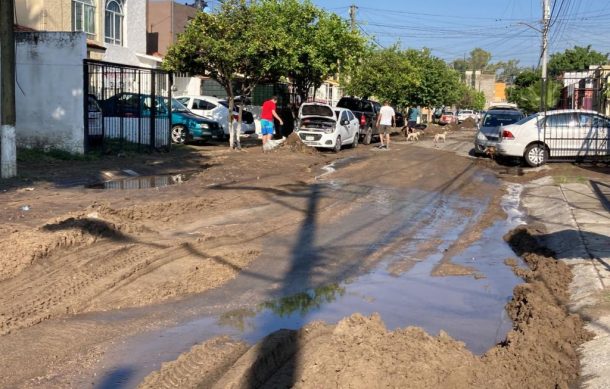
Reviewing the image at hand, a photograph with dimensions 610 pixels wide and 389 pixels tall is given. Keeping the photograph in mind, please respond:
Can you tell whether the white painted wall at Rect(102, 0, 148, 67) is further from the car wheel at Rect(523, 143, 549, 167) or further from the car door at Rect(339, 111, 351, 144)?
the car wheel at Rect(523, 143, 549, 167)

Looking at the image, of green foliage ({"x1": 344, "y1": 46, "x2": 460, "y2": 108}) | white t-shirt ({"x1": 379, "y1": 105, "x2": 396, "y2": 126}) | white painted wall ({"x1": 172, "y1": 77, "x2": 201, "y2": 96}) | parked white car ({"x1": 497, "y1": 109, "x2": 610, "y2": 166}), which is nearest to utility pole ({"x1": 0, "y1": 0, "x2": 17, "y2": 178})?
parked white car ({"x1": 497, "y1": 109, "x2": 610, "y2": 166})

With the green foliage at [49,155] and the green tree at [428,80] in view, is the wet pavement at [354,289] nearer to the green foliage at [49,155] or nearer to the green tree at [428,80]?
the green foliage at [49,155]

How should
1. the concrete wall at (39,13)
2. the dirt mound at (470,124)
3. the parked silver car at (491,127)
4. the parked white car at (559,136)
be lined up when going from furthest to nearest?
the dirt mound at (470,124)
the concrete wall at (39,13)
the parked silver car at (491,127)
the parked white car at (559,136)

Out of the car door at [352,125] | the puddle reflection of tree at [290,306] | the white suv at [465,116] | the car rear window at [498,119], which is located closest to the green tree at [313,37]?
the car door at [352,125]

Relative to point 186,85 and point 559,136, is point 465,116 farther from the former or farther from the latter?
point 559,136

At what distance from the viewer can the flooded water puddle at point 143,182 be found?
45.3ft

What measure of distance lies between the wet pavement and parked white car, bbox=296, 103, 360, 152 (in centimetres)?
1256

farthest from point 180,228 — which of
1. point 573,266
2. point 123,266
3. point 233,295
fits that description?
point 573,266

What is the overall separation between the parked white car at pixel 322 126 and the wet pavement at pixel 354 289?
12.6 metres

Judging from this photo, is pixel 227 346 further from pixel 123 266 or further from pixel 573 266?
pixel 573 266

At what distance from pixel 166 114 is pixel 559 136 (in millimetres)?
12261

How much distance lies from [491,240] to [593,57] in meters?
72.0

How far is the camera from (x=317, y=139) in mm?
24594

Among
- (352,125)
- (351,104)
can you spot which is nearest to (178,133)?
(352,125)
